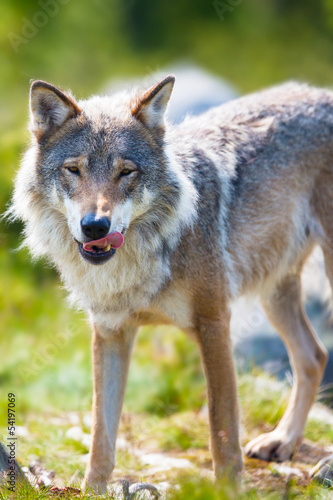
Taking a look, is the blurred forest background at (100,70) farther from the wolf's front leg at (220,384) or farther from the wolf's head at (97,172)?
the wolf's head at (97,172)

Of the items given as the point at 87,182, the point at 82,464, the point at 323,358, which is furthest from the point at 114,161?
the point at 323,358

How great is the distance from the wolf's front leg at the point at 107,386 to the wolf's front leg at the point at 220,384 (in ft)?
2.15

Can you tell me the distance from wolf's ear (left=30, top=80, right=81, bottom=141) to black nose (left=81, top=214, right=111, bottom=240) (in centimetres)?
86

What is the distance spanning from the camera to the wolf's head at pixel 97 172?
3.88 m

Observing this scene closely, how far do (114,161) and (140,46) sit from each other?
19125 mm

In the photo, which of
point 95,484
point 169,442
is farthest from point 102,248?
point 169,442

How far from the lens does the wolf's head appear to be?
3.88m

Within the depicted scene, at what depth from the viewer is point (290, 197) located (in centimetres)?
512

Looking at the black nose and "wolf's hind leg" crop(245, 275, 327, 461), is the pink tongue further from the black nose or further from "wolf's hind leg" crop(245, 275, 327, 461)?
"wolf's hind leg" crop(245, 275, 327, 461)

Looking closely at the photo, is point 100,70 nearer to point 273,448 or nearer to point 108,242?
point 273,448

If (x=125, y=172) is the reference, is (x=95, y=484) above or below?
below

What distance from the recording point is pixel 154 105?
13.9 ft

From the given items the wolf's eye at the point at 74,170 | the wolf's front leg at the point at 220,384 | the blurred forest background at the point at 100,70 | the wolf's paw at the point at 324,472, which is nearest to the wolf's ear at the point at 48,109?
the wolf's eye at the point at 74,170

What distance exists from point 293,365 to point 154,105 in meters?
2.64
